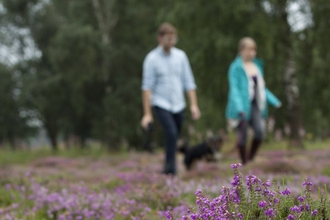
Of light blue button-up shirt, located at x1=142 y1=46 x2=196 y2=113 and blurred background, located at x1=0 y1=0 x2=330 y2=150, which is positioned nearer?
light blue button-up shirt, located at x1=142 y1=46 x2=196 y2=113

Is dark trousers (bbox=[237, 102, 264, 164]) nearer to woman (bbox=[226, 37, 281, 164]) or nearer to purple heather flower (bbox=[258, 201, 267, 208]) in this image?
woman (bbox=[226, 37, 281, 164])

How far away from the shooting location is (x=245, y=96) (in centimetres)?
849

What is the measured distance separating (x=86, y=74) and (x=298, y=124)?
1300 centimetres

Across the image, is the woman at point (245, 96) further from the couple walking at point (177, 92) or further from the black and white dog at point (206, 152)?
the black and white dog at point (206, 152)

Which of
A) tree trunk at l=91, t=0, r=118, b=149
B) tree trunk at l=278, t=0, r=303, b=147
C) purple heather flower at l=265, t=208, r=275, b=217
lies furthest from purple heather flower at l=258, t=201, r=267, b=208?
tree trunk at l=91, t=0, r=118, b=149

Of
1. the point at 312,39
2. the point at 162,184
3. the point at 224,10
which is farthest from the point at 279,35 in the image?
the point at 162,184

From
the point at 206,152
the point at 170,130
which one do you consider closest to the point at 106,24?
the point at 206,152

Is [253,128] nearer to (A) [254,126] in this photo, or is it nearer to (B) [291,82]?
(A) [254,126]

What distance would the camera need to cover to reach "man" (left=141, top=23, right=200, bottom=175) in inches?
302

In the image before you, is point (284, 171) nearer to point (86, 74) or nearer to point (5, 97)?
point (86, 74)

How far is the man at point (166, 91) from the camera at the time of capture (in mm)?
7660

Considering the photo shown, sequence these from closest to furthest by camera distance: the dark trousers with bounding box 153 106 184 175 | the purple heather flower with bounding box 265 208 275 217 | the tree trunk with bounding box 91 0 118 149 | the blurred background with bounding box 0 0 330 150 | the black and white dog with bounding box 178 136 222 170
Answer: the purple heather flower with bounding box 265 208 275 217 < the dark trousers with bounding box 153 106 184 175 < the black and white dog with bounding box 178 136 222 170 < the blurred background with bounding box 0 0 330 150 < the tree trunk with bounding box 91 0 118 149

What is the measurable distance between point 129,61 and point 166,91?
18947 mm

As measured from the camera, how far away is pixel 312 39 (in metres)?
15.1
